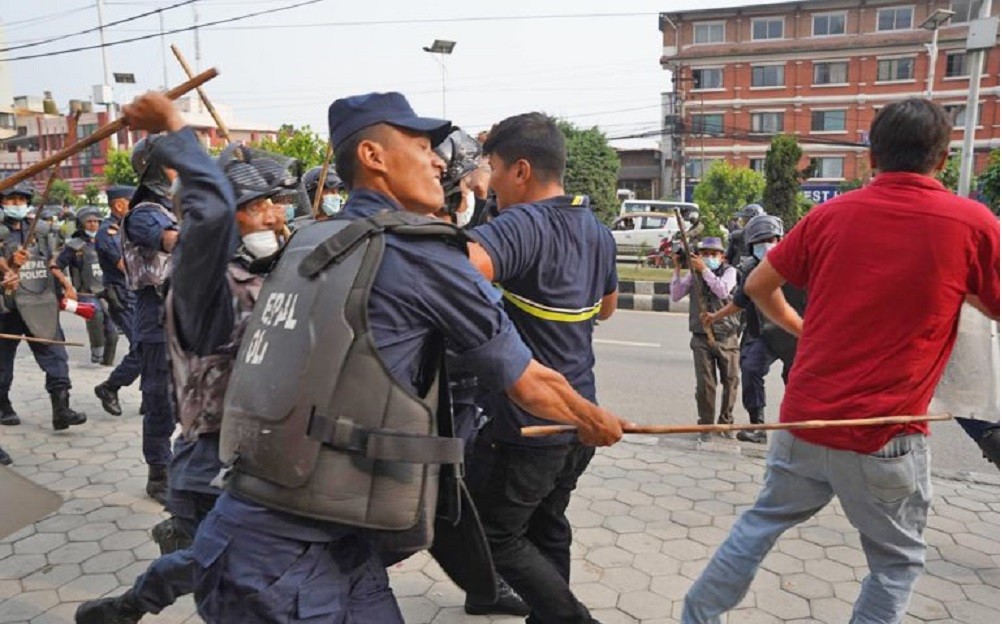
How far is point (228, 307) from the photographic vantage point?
6.28ft

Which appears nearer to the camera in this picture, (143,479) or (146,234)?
(146,234)

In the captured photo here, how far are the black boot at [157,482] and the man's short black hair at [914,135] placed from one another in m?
3.77

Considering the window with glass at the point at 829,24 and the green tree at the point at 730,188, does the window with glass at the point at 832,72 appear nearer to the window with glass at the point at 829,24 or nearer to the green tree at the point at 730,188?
the window with glass at the point at 829,24

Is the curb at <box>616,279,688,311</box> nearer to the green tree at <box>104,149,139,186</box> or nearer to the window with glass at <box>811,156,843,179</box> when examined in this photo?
the window with glass at <box>811,156,843,179</box>

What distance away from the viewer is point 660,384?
293 inches

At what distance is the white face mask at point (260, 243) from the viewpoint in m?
2.47

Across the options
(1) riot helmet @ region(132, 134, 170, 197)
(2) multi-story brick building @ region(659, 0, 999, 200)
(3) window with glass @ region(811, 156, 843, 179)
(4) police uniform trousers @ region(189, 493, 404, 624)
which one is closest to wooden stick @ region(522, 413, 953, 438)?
(4) police uniform trousers @ region(189, 493, 404, 624)

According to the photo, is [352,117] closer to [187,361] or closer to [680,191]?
[187,361]

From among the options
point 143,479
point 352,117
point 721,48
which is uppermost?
point 721,48

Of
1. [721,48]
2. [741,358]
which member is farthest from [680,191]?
[741,358]

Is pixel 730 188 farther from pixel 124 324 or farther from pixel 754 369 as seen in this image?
pixel 124 324

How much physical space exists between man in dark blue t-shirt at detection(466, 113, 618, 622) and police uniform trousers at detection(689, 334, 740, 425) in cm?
285

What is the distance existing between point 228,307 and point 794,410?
5.44 ft

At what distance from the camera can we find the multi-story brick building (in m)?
41.3
